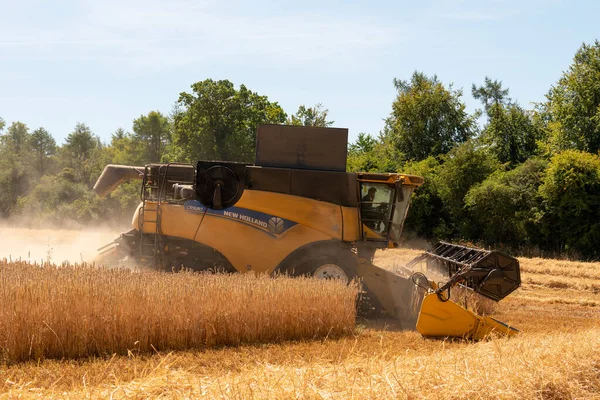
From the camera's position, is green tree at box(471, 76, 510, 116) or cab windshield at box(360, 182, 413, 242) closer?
cab windshield at box(360, 182, 413, 242)

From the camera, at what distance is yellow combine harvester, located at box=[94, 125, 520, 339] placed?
37.2 feet

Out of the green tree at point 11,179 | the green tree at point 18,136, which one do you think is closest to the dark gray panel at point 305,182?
the green tree at point 11,179

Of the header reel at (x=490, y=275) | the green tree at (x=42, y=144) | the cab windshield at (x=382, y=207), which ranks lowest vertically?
the header reel at (x=490, y=275)

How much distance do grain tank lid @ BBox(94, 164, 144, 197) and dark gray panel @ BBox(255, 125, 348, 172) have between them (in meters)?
2.48

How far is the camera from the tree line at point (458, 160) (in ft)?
81.7

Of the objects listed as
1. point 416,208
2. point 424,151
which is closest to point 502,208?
point 416,208

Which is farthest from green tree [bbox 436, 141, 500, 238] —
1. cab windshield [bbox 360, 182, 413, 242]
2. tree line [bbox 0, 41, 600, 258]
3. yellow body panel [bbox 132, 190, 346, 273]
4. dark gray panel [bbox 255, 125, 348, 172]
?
yellow body panel [bbox 132, 190, 346, 273]

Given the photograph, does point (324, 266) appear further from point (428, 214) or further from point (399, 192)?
point (428, 214)

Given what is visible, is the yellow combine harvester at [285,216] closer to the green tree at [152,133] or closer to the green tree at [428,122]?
the green tree at [428,122]

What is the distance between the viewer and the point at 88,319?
7.37m

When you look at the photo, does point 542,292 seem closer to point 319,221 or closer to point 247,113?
point 319,221

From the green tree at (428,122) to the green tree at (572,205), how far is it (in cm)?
1545

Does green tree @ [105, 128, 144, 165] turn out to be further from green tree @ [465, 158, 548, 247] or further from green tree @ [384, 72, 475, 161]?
green tree @ [465, 158, 548, 247]

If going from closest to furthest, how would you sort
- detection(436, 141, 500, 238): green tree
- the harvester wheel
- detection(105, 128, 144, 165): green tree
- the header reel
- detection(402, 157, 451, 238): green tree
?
the header reel → the harvester wheel → detection(436, 141, 500, 238): green tree → detection(402, 157, 451, 238): green tree → detection(105, 128, 144, 165): green tree
